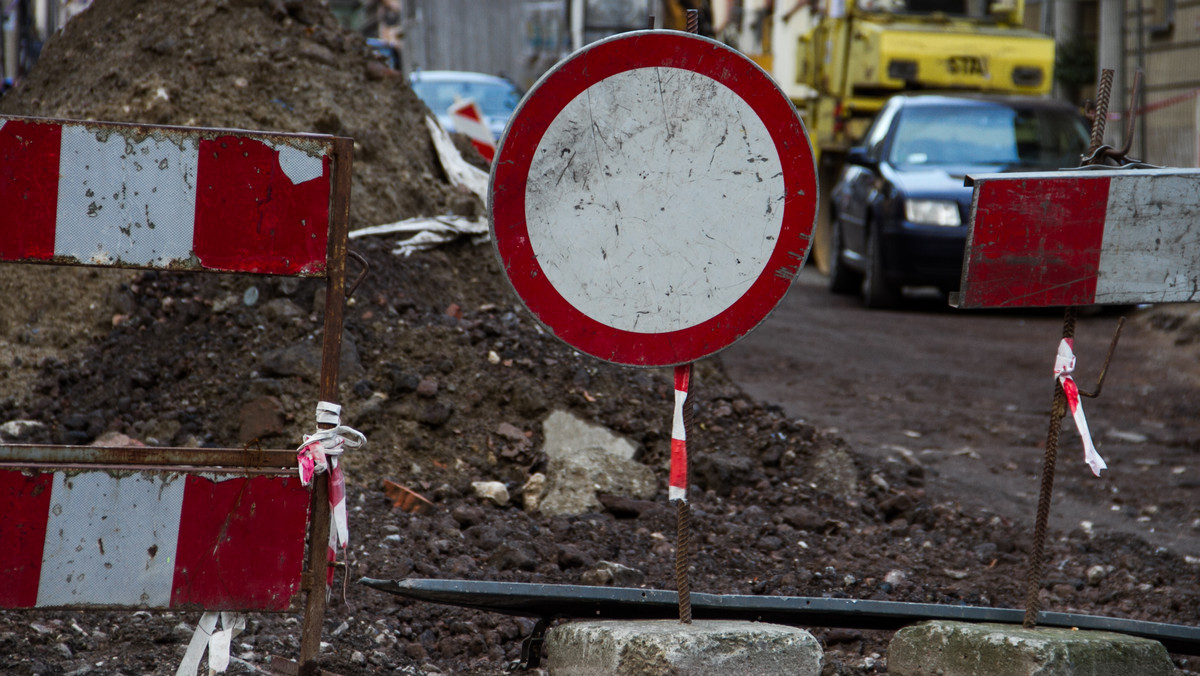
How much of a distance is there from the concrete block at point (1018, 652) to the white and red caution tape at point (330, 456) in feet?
4.84

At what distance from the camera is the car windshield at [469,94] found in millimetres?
17328

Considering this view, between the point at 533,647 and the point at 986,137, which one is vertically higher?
the point at 986,137

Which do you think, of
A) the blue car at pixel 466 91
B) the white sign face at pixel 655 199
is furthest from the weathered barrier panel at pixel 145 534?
the blue car at pixel 466 91

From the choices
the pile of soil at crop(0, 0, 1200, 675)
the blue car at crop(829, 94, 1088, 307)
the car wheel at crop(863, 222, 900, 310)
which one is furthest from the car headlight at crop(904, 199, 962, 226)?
the pile of soil at crop(0, 0, 1200, 675)

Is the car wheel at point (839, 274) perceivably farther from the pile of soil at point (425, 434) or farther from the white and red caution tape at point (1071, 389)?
the white and red caution tape at point (1071, 389)

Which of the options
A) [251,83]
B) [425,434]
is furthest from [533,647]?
[251,83]

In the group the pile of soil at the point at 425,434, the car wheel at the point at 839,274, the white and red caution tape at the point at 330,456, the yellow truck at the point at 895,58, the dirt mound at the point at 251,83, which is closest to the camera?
the white and red caution tape at the point at 330,456

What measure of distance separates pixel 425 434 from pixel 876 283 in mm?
7054

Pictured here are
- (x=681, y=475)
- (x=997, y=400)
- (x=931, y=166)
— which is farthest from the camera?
(x=931, y=166)

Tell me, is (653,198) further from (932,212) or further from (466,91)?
(466,91)

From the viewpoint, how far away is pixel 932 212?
10.6 metres

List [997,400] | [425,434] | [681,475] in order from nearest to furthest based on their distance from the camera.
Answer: [681,475] → [425,434] → [997,400]

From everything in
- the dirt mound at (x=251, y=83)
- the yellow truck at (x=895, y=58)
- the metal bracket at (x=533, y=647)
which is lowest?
the metal bracket at (x=533, y=647)

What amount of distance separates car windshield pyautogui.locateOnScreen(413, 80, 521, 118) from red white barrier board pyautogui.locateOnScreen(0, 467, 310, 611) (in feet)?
48.3
